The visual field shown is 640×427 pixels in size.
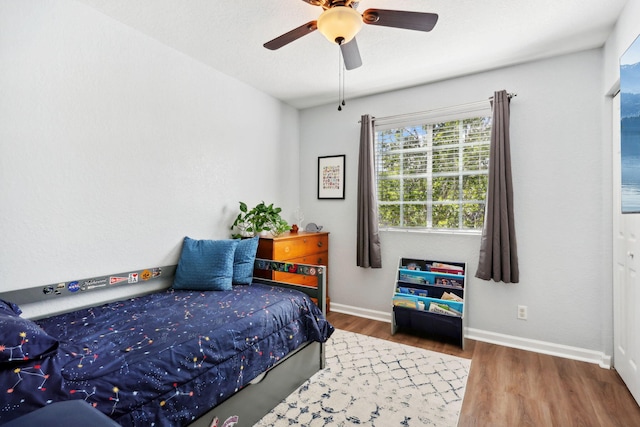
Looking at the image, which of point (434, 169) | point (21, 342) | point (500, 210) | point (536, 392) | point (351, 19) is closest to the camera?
point (21, 342)

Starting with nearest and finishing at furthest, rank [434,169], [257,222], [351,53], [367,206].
Answer: [351,53], [257,222], [434,169], [367,206]

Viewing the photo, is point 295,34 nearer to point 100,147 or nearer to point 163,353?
point 100,147

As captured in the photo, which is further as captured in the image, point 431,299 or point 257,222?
point 257,222

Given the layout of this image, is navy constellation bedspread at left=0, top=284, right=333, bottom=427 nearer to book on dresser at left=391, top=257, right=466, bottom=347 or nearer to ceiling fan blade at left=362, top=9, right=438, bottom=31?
book on dresser at left=391, top=257, right=466, bottom=347

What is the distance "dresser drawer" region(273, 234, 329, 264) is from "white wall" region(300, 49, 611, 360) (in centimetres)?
109

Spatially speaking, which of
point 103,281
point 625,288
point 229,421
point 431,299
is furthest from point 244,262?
point 625,288

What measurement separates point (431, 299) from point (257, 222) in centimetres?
179

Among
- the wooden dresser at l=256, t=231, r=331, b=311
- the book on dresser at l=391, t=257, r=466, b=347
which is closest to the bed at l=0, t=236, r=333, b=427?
the wooden dresser at l=256, t=231, r=331, b=311

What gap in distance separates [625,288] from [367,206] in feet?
6.83

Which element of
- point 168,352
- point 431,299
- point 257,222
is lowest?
point 431,299

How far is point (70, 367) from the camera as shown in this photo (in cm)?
122

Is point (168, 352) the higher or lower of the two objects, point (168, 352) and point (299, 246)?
the lower

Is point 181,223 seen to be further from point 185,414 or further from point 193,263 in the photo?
point 185,414

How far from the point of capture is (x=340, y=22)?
62.7 inches
